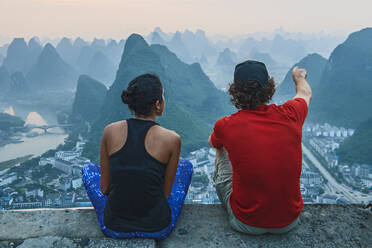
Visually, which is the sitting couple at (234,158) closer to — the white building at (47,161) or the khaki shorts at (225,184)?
the khaki shorts at (225,184)

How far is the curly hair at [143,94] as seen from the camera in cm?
108

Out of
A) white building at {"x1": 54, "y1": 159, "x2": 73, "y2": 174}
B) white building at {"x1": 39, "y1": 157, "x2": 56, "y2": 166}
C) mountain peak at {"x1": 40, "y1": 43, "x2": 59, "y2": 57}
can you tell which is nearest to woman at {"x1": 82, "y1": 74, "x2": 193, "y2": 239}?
white building at {"x1": 54, "y1": 159, "x2": 73, "y2": 174}

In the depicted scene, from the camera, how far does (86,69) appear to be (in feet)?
208

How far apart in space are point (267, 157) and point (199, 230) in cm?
51

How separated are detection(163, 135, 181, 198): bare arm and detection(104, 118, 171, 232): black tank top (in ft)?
0.10

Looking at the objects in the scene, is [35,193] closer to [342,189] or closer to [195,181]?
[195,181]

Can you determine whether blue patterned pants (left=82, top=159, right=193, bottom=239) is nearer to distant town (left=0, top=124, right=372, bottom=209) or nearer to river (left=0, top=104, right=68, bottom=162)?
distant town (left=0, top=124, right=372, bottom=209)

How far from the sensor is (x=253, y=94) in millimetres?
1092

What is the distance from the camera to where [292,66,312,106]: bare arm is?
123 centimetres

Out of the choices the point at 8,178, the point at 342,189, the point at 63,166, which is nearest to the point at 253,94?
the point at 342,189

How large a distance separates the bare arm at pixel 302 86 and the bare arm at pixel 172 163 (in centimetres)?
54

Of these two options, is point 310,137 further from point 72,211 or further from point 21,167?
point 72,211

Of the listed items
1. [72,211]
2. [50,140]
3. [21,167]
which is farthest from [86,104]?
[72,211]

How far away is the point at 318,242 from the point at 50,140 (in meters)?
21.8
